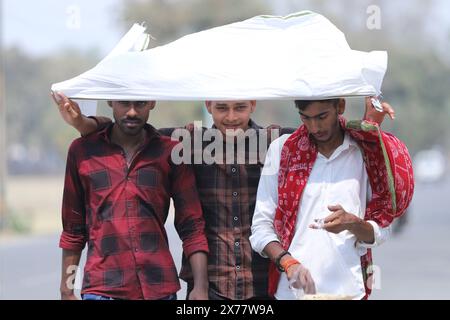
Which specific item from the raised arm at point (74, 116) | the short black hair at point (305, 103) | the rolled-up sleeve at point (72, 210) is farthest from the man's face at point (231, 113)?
the rolled-up sleeve at point (72, 210)

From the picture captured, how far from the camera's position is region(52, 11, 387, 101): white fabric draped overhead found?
461cm

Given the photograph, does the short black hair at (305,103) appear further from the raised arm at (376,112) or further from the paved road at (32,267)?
the paved road at (32,267)

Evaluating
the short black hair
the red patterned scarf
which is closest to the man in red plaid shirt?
the red patterned scarf

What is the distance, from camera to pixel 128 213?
4.87 metres

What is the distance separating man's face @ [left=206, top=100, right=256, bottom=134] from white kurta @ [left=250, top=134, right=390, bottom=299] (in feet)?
1.45

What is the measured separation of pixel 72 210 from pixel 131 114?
1.74 feet

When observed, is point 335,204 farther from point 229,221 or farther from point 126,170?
point 126,170

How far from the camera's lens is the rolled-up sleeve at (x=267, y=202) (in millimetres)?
4711

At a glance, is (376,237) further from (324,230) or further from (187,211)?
(187,211)

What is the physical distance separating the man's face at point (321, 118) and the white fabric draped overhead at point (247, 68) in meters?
0.08

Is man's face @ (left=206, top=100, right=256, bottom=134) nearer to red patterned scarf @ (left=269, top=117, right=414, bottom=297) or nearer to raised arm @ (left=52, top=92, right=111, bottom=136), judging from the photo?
red patterned scarf @ (left=269, top=117, right=414, bottom=297)

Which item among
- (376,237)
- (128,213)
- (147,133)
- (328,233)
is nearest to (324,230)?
(328,233)

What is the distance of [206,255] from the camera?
5.00 m
